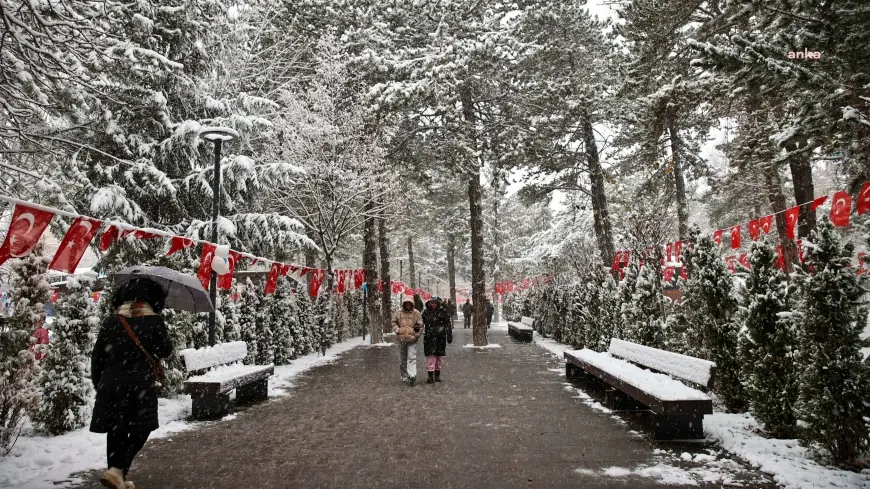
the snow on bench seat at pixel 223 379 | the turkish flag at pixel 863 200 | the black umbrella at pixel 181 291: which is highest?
the turkish flag at pixel 863 200

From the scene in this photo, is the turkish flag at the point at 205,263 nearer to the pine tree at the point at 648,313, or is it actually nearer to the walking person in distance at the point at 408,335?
the walking person in distance at the point at 408,335

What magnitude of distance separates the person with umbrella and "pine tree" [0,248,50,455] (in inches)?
71.4

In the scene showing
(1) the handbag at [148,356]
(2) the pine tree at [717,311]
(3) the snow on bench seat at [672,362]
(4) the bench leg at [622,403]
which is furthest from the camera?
(4) the bench leg at [622,403]

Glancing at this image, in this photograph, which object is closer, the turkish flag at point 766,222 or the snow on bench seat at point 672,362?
the snow on bench seat at point 672,362

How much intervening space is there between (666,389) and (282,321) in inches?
398

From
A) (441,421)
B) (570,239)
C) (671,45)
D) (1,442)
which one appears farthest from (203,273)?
(570,239)

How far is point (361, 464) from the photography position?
17.9ft

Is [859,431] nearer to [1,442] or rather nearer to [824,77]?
[824,77]

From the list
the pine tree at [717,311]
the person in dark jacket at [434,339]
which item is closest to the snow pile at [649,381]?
the pine tree at [717,311]

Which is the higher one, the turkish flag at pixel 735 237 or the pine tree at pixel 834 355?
the turkish flag at pixel 735 237

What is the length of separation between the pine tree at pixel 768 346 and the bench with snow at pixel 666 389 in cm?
58

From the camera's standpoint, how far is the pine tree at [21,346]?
550 centimetres

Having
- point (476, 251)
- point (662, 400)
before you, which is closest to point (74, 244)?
point (662, 400)

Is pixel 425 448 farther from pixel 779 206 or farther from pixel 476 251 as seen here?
pixel 779 206
